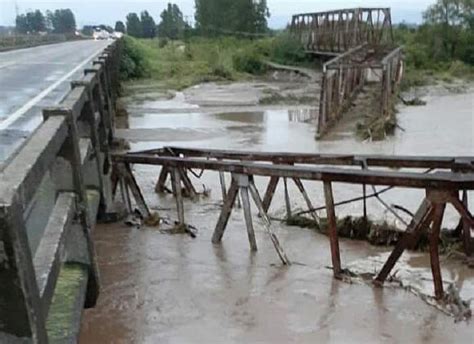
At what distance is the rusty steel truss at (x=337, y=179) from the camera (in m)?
6.84

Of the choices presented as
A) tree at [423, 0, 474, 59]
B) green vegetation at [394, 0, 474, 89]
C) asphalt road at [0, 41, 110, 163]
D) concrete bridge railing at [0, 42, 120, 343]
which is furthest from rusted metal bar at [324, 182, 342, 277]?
tree at [423, 0, 474, 59]

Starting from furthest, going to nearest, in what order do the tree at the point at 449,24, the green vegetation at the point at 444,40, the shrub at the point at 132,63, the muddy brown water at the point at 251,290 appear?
1. the tree at the point at 449,24
2. the green vegetation at the point at 444,40
3. the shrub at the point at 132,63
4. the muddy brown water at the point at 251,290

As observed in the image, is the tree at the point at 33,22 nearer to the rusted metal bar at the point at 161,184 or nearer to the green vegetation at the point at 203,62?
the green vegetation at the point at 203,62

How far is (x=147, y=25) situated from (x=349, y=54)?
384 ft

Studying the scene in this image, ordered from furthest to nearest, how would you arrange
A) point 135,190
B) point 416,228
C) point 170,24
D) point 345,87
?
1. point 170,24
2. point 345,87
3. point 135,190
4. point 416,228

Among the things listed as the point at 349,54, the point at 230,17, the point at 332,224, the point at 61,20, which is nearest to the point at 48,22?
the point at 61,20

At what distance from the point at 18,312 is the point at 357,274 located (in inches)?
209

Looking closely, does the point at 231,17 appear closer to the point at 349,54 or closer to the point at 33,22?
the point at 33,22

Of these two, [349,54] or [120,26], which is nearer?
[349,54]

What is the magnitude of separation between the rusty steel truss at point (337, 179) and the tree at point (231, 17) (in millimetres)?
83079

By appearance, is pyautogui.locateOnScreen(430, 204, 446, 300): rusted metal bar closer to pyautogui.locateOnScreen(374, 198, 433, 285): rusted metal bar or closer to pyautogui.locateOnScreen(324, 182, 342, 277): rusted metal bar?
pyautogui.locateOnScreen(374, 198, 433, 285): rusted metal bar

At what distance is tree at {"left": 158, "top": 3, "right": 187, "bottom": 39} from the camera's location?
11406 centimetres

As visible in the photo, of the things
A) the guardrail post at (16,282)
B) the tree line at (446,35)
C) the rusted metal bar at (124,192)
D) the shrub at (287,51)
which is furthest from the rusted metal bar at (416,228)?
the tree line at (446,35)

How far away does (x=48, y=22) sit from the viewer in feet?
433
